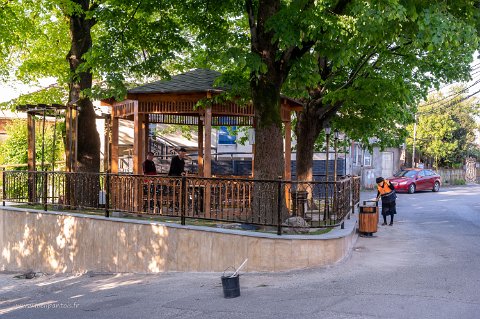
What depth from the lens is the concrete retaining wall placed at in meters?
9.23

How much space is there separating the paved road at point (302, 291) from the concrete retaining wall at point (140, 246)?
277 millimetres

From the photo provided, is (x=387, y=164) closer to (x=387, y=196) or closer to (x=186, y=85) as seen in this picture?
(x=387, y=196)

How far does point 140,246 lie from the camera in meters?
10.7

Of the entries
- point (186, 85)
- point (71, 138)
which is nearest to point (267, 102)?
point (186, 85)

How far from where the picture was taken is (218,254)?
31.7 ft

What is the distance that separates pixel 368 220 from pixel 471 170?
133ft

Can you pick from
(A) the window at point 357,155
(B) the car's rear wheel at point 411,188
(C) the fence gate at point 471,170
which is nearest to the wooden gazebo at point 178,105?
(B) the car's rear wheel at point 411,188

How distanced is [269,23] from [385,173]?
33838mm

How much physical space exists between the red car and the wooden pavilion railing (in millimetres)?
20011

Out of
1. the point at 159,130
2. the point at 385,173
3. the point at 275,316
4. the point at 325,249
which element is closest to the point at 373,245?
the point at 325,249

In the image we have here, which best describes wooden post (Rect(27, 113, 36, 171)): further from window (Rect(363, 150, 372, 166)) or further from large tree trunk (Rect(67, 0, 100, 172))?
window (Rect(363, 150, 372, 166))

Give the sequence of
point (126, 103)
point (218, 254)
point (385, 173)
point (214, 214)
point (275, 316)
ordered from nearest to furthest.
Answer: point (275, 316), point (218, 254), point (214, 214), point (126, 103), point (385, 173)

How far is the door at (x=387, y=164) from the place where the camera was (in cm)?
4194

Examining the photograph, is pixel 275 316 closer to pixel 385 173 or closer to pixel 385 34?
pixel 385 34
